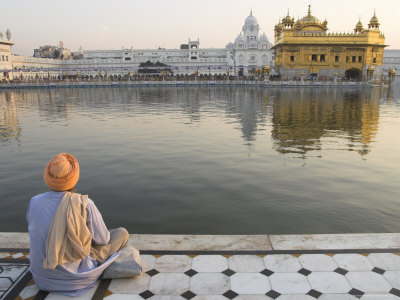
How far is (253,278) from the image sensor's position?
11.9 feet

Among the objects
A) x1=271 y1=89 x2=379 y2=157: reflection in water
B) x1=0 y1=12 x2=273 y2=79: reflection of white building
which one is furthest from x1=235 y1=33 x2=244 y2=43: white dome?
x1=271 y1=89 x2=379 y2=157: reflection in water

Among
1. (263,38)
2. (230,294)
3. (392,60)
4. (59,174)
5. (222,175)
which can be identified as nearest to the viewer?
(59,174)

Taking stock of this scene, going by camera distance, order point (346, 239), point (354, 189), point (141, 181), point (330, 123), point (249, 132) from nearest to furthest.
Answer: point (346, 239) < point (354, 189) < point (141, 181) < point (249, 132) < point (330, 123)

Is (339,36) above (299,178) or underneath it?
above

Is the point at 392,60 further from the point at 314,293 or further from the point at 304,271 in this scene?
the point at 314,293

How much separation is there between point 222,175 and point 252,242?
3.25 metres

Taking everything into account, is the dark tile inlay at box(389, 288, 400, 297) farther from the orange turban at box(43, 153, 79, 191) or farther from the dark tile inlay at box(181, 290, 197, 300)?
the orange turban at box(43, 153, 79, 191)

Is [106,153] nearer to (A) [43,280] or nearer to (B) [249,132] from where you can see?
(B) [249,132]

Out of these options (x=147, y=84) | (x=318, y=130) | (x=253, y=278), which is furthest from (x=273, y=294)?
(x=147, y=84)

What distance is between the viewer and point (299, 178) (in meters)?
7.33

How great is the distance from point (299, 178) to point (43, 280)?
5.36 metres

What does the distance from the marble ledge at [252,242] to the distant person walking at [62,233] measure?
3.25ft

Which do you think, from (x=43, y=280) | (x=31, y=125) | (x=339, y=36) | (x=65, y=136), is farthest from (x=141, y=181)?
(x=339, y=36)

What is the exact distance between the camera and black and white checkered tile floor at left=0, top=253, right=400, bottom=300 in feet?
11.1
